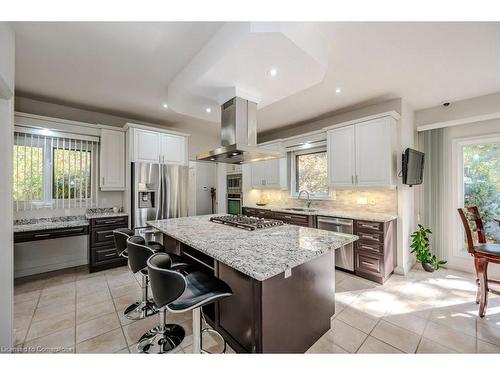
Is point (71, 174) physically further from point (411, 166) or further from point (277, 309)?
point (411, 166)

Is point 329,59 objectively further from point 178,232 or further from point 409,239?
point 409,239

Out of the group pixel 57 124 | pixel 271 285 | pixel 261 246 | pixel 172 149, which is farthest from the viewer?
pixel 172 149

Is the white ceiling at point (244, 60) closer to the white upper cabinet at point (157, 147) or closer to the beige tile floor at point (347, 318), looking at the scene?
the white upper cabinet at point (157, 147)

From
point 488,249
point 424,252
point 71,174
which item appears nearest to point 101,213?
point 71,174

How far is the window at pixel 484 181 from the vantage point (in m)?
3.10

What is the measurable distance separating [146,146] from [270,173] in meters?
2.58

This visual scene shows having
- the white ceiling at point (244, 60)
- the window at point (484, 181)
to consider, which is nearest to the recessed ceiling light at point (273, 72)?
the white ceiling at point (244, 60)

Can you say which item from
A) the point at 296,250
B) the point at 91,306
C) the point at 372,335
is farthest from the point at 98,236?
the point at 372,335

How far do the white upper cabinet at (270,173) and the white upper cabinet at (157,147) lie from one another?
172 cm

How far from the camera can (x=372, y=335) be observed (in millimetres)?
1873

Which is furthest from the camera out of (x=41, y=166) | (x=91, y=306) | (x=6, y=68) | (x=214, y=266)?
(x=41, y=166)

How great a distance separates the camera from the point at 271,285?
1.37 meters

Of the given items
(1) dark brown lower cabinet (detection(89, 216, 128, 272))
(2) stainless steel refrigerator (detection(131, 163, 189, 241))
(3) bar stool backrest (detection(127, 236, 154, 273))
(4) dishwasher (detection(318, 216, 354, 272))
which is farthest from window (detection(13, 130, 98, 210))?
(4) dishwasher (detection(318, 216, 354, 272))
